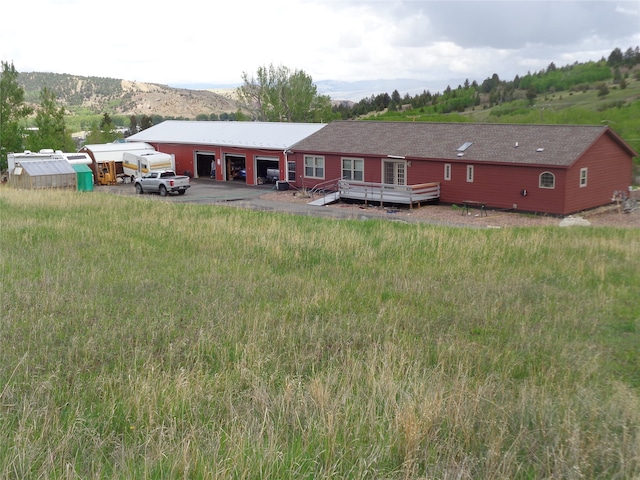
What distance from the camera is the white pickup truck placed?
39.1m

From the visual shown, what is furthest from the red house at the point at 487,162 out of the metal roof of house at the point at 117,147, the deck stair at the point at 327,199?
the metal roof of house at the point at 117,147

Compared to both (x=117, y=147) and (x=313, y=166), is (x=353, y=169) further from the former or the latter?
(x=117, y=147)

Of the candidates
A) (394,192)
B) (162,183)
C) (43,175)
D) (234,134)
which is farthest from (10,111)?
(394,192)

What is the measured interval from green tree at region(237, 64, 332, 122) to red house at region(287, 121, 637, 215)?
131 feet

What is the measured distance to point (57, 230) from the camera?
57.2 ft

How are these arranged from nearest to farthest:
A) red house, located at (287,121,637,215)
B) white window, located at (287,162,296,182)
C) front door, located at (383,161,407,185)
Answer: red house, located at (287,121,637,215)
front door, located at (383,161,407,185)
white window, located at (287,162,296,182)

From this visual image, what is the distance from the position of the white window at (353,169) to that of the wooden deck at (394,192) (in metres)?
2.05

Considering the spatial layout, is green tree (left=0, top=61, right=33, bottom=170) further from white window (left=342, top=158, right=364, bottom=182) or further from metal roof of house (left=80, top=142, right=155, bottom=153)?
white window (left=342, top=158, right=364, bottom=182)

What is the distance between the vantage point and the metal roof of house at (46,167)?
39594 mm

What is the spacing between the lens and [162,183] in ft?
129

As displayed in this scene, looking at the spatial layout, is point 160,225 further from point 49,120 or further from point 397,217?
point 49,120

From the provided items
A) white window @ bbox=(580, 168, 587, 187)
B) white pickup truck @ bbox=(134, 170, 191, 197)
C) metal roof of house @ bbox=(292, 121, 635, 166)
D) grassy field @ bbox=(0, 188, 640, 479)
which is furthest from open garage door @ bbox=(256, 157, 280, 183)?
grassy field @ bbox=(0, 188, 640, 479)

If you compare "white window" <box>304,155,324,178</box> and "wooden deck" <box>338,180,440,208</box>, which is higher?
"white window" <box>304,155,324,178</box>

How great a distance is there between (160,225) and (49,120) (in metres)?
38.6
